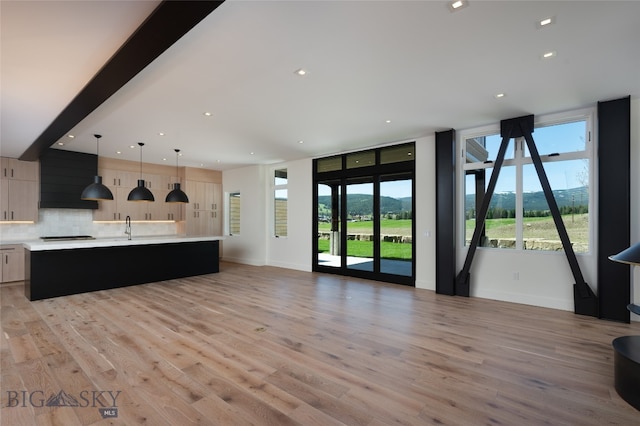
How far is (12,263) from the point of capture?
652cm

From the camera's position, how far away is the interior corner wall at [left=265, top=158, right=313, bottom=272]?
26.7ft

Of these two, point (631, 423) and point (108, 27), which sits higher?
Result: point (108, 27)

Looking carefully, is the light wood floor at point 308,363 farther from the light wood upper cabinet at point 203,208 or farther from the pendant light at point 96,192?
the light wood upper cabinet at point 203,208

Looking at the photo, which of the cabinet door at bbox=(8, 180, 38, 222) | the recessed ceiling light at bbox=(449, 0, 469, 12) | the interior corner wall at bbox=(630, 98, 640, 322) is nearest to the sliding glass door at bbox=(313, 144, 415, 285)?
the interior corner wall at bbox=(630, 98, 640, 322)

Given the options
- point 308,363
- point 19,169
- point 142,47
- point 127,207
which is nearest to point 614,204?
point 308,363

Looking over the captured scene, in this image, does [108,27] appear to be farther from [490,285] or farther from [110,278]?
[490,285]

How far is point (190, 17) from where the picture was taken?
Result: 7.21 ft

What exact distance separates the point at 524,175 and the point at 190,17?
5.28 m

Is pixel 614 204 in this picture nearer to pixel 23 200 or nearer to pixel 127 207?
pixel 127 207

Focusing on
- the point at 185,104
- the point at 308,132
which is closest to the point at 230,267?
the point at 308,132

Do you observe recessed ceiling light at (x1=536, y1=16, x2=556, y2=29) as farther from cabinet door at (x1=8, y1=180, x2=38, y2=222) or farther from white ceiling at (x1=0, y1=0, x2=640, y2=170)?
cabinet door at (x1=8, y1=180, x2=38, y2=222)

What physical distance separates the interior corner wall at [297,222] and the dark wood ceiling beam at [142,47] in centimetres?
497

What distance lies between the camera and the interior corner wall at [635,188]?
415 cm

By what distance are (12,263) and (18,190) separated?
1.59 metres
